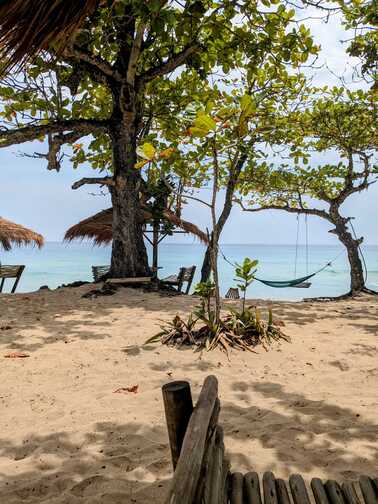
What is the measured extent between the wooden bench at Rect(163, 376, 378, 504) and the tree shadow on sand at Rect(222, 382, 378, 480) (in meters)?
0.51

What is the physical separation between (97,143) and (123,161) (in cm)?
169

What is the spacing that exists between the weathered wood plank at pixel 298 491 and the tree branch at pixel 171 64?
28.5ft

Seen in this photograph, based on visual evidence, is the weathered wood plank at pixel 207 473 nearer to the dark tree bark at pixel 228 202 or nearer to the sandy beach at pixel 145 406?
the sandy beach at pixel 145 406

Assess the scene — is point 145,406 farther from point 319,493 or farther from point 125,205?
point 125,205

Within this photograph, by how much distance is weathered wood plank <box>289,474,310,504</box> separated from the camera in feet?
5.76

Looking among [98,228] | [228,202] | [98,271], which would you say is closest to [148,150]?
[228,202]

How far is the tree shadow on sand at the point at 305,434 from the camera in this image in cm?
240

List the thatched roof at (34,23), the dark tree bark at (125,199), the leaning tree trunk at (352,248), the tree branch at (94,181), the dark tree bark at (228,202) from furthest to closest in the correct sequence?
the leaning tree trunk at (352,248)
the tree branch at (94,181)
the dark tree bark at (125,199)
the dark tree bark at (228,202)
the thatched roof at (34,23)

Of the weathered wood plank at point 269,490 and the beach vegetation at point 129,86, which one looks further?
the beach vegetation at point 129,86

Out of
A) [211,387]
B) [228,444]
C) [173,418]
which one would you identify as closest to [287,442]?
[228,444]

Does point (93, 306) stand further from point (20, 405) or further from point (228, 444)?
point (228, 444)

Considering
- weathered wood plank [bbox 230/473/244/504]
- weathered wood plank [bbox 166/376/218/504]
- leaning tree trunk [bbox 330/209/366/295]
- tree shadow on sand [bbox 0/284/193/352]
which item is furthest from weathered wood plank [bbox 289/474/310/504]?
leaning tree trunk [bbox 330/209/366/295]

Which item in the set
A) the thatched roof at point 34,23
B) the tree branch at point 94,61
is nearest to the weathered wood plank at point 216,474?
the thatched roof at point 34,23

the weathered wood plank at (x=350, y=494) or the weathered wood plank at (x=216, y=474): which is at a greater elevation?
the weathered wood plank at (x=216, y=474)
